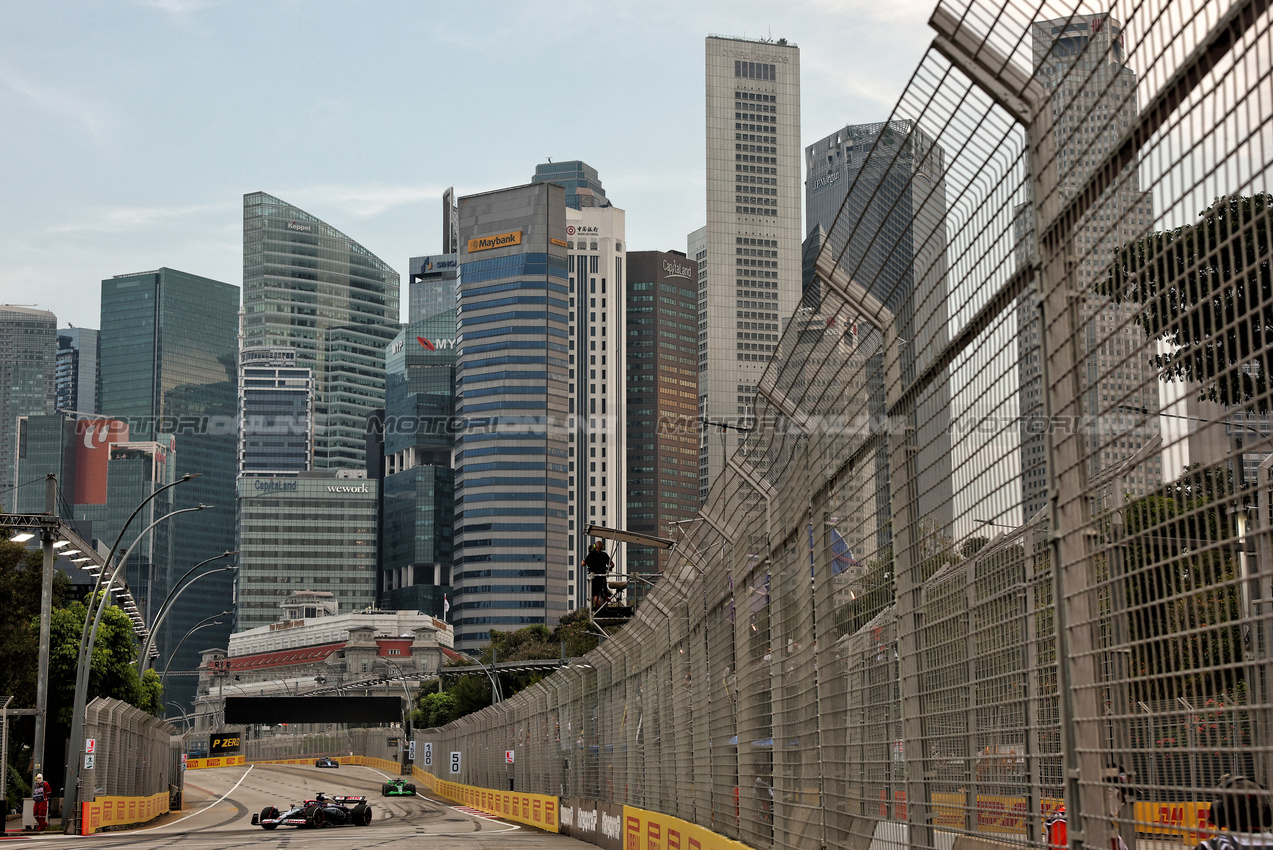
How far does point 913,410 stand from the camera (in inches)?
232

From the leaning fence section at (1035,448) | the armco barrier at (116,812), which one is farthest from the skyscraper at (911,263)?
the armco barrier at (116,812)

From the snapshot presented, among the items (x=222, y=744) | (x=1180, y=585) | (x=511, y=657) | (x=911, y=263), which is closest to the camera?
(x=1180, y=585)

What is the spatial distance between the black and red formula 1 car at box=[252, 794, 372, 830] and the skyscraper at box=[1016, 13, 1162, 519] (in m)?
35.2

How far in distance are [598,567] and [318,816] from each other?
38.0 ft

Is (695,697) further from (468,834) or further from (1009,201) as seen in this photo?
(468,834)

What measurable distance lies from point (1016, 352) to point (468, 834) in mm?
27685

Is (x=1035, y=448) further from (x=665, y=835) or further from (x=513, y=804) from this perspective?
(x=513, y=804)

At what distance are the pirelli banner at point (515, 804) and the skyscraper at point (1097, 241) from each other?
2562 centimetres

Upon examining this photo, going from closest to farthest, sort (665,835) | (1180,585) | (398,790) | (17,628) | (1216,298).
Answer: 1. (1216,298)
2. (1180,585)
3. (665,835)
4. (17,628)
5. (398,790)

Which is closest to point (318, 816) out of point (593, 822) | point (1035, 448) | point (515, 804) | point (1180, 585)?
point (515, 804)

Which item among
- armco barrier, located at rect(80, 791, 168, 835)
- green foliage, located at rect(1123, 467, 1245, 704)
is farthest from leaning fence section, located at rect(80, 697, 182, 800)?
green foliage, located at rect(1123, 467, 1245, 704)

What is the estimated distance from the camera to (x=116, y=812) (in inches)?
1351

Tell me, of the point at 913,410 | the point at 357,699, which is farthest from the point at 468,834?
the point at 357,699

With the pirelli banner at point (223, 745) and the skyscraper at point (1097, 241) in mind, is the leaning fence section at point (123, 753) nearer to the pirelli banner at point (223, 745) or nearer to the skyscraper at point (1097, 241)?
the skyscraper at point (1097, 241)
